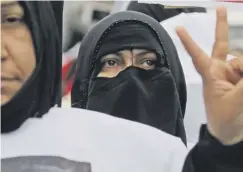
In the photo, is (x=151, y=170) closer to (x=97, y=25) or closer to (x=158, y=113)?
(x=158, y=113)

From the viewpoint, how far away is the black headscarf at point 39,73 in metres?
0.76

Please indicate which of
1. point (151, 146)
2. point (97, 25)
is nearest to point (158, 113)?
point (151, 146)

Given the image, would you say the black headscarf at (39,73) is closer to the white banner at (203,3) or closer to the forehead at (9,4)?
the forehead at (9,4)

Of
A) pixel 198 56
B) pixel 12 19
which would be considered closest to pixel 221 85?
pixel 198 56

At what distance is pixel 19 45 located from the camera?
77cm

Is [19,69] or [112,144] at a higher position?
[19,69]

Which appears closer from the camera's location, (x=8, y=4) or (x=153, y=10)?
(x=8, y=4)

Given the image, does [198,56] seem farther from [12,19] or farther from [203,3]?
[12,19]

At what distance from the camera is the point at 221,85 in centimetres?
79

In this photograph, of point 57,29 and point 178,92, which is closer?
point 57,29

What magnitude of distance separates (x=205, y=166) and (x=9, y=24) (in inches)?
12.5

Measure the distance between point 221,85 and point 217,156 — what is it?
0.31 ft

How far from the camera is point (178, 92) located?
927 millimetres

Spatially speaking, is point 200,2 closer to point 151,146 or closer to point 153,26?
point 153,26
